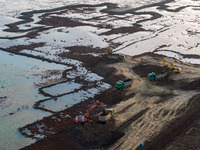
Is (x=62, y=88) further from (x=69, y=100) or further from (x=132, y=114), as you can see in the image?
(x=132, y=114)

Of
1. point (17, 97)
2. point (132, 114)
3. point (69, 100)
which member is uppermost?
point (17, 97)

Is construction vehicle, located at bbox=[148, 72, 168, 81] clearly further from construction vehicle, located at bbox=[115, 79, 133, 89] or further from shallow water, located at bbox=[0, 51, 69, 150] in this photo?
shallow water, located at bbox=[0, 51, 69, 150]

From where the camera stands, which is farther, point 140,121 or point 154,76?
point 154,76

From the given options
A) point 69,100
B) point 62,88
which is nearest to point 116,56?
point 62,88

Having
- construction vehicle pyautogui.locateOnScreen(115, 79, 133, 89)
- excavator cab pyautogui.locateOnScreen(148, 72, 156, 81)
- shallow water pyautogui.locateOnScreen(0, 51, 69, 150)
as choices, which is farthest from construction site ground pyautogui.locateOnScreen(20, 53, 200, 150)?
shallow water pyautogui.locateOnScreen(0, 51, 69, 150)

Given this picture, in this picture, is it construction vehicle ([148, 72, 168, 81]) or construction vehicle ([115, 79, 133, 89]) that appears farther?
construction vehicle ([148, 72, 168, 81])

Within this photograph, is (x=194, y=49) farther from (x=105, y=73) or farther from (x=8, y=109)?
(x=8, y=109)

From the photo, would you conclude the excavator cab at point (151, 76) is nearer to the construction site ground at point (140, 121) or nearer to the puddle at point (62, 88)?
the construction site ground at point (140, 121)

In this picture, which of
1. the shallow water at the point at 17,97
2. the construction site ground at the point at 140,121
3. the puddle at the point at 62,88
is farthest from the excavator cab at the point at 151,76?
the shallow water at the point at 17,97

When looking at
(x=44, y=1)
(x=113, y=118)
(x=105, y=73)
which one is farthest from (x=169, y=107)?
(x=44, y=1)

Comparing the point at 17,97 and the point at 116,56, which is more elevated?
the point at 116,56
